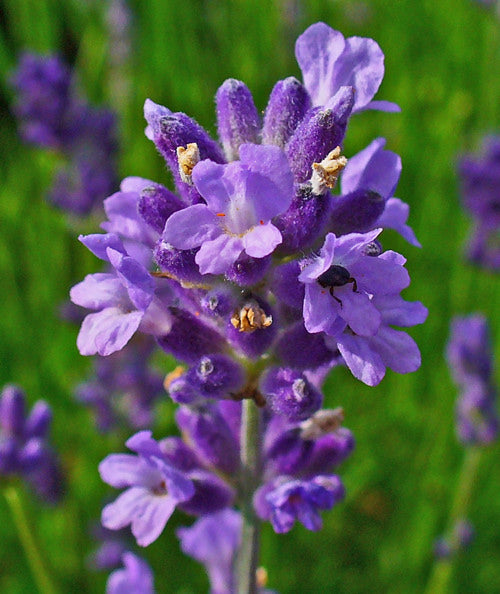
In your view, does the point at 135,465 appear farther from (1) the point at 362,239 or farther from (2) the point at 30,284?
(2) the point at 30,284

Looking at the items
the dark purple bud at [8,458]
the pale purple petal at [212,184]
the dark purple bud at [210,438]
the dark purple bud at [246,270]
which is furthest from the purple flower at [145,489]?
the dark purple bud at [8,458]

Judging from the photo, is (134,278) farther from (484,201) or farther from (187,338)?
(484,201)

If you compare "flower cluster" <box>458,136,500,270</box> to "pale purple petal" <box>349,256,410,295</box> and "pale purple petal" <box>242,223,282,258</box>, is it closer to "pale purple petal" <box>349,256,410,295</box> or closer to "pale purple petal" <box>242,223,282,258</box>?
"pale purple petal" <box>349,256,410,295</box>

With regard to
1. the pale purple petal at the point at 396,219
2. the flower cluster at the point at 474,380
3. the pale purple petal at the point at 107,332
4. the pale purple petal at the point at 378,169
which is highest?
the pale purple petal at the point at 378,169

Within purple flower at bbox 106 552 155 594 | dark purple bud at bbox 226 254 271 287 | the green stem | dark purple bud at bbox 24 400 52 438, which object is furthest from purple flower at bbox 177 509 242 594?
the green stem

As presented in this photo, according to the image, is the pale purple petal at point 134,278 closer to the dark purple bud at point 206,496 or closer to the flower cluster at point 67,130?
the dark purple bud at point 206,496

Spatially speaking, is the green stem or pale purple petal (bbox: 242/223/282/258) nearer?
pale purple petal (bbox: 242/223/282/258)

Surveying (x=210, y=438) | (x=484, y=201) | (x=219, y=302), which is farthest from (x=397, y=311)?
(x=484, y=201)
